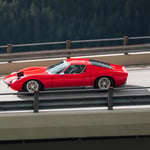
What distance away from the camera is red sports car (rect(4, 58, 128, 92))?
1299 centimetres

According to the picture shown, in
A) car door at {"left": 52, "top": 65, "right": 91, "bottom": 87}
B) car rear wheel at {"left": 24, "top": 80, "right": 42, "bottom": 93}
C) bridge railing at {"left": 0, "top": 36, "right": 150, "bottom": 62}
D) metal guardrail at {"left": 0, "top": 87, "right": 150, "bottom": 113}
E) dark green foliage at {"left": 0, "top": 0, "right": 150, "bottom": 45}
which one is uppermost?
dark green foliage at {"left": 0, "top": 0, "right": 150, "bottom": 45}

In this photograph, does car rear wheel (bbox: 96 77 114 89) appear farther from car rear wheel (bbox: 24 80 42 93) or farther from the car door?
car rear wheel (bbox: 24 80 42 93)

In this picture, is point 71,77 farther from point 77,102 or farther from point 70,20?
point 70,20

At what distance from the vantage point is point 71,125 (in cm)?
1045

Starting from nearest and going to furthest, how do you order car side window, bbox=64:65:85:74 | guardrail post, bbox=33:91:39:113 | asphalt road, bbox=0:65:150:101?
guardrail post, bbox=33:91:39:113 < asphalt road, bbox=0:65:150:101 < car side window, bbox=64:65:85:74

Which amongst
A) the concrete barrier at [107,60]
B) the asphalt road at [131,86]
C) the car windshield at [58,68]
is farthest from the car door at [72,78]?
the concrete barrier at [107,60]

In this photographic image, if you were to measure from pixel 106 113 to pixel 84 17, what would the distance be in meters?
72.0

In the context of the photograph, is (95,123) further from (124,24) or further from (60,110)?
(124,24)

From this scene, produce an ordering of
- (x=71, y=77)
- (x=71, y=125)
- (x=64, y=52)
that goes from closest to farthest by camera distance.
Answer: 1. (x=71, y=125)
2. (x=71, y=77)
3. (x=64, y=52)

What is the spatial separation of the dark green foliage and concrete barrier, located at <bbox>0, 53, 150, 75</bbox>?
58834 mm

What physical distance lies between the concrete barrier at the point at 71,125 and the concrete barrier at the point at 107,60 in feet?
23.9

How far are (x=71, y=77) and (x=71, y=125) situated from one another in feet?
9.38

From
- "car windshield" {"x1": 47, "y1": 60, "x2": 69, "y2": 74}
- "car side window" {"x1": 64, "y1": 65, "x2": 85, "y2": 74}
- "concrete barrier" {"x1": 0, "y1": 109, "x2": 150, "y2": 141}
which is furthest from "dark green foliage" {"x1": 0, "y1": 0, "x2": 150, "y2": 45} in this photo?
"concrete barrier" {"x1": 0, "y1": 109, "x2": 150, "y2": 141}

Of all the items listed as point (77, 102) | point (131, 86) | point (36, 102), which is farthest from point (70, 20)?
point (36, 102)
